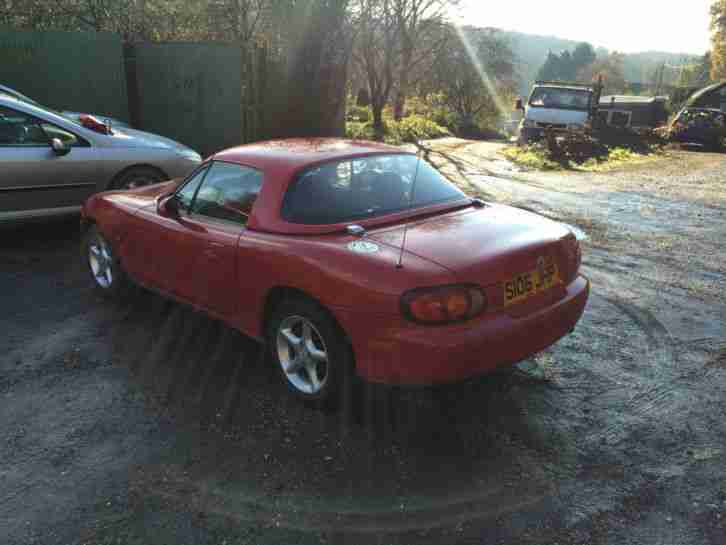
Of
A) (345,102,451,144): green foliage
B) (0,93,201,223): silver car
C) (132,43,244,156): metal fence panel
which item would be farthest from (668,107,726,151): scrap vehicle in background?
(0,93,201,223): silver car

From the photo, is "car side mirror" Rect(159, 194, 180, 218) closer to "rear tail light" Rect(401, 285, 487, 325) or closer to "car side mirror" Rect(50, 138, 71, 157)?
"rear tail light" Rect(401, 285, 487, 325)

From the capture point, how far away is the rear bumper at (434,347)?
286 cm

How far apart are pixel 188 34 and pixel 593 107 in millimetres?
13020

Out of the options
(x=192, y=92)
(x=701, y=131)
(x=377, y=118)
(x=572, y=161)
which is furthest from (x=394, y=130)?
(x=192, y=92)

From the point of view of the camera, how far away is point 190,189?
13.8 feet

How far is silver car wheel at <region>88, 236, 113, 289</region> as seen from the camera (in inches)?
199

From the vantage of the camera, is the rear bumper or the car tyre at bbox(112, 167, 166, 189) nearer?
the rear bumper

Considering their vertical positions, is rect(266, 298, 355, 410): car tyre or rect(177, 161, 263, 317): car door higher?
rect(177, 161, 263, 317): car door

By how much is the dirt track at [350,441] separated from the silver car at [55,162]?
6.18 ft

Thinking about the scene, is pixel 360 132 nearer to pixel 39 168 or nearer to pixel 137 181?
pixel 137 181

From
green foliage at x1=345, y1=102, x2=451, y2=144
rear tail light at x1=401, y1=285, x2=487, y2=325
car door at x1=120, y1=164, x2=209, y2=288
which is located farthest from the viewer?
green foliage at x1=345, y1=102, x2=451, y2=144

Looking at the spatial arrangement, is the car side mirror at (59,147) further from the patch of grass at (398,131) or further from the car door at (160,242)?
the patch of grass at (398,131)

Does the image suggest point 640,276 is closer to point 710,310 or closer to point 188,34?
point 710,310

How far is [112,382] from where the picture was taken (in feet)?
12.4
